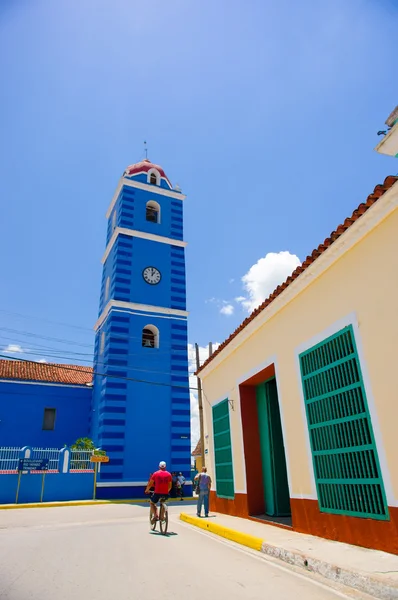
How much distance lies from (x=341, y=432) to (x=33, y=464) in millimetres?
14609

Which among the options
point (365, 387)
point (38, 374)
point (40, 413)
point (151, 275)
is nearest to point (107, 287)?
point (151, 275)

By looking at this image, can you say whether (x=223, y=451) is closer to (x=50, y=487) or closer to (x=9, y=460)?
(x=50, y=487)

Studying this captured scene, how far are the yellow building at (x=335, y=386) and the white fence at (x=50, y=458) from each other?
10.6 m

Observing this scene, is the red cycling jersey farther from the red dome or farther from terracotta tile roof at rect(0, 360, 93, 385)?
the red dome

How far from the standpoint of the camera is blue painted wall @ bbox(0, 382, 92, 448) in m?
22.1

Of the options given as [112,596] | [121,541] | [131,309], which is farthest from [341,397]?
[131,309]

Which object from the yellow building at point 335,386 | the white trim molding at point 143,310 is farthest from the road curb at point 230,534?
the white trim molding at point 143,310

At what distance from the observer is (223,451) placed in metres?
11.7

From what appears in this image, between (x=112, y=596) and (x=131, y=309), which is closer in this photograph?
(x=112, y=596)

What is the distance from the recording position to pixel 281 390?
8.41 m

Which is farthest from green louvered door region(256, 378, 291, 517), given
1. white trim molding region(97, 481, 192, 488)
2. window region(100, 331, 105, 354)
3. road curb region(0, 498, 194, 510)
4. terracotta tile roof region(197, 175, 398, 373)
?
window region(100, 331, 105, 354)

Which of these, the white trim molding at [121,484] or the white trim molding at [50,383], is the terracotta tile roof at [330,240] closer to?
the white trim molding at [121,484]

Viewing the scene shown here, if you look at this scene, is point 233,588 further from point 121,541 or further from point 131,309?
point 131,309

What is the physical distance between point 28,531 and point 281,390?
6589mm
